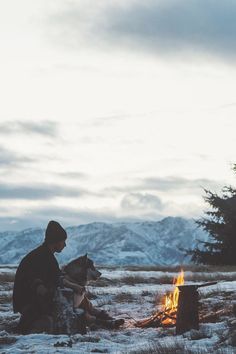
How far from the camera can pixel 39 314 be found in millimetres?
12344

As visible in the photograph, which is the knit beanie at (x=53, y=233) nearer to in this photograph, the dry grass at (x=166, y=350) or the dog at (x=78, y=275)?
the dog at (x=78, y=275)

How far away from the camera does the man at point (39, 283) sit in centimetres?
1231

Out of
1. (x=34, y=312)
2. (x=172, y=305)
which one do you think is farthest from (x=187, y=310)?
(x=34, y=312)

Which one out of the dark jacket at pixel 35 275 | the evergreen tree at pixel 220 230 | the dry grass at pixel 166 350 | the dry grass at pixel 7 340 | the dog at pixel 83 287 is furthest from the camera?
the evergreen tree at pixel 220 230

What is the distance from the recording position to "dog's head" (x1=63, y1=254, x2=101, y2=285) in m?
13.3

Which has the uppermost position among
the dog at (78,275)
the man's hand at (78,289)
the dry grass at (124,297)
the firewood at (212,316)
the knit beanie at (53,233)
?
the knit beanie at (53,233)

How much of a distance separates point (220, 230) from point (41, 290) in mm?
33555

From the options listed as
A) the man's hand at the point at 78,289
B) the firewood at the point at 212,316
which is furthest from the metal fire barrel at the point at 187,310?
the man's hand at the point at 78,289

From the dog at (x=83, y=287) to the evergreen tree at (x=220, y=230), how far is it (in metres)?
31.2

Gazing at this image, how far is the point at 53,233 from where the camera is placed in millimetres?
12469

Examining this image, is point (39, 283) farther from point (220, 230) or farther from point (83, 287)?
point (220, 230)

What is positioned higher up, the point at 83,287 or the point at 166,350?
the point at 83,287

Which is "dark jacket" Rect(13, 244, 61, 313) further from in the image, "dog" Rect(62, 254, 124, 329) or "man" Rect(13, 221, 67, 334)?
"dog" Rect(62, 254, 124, 329)

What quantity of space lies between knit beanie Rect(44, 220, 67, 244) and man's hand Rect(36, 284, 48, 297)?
95 cm
